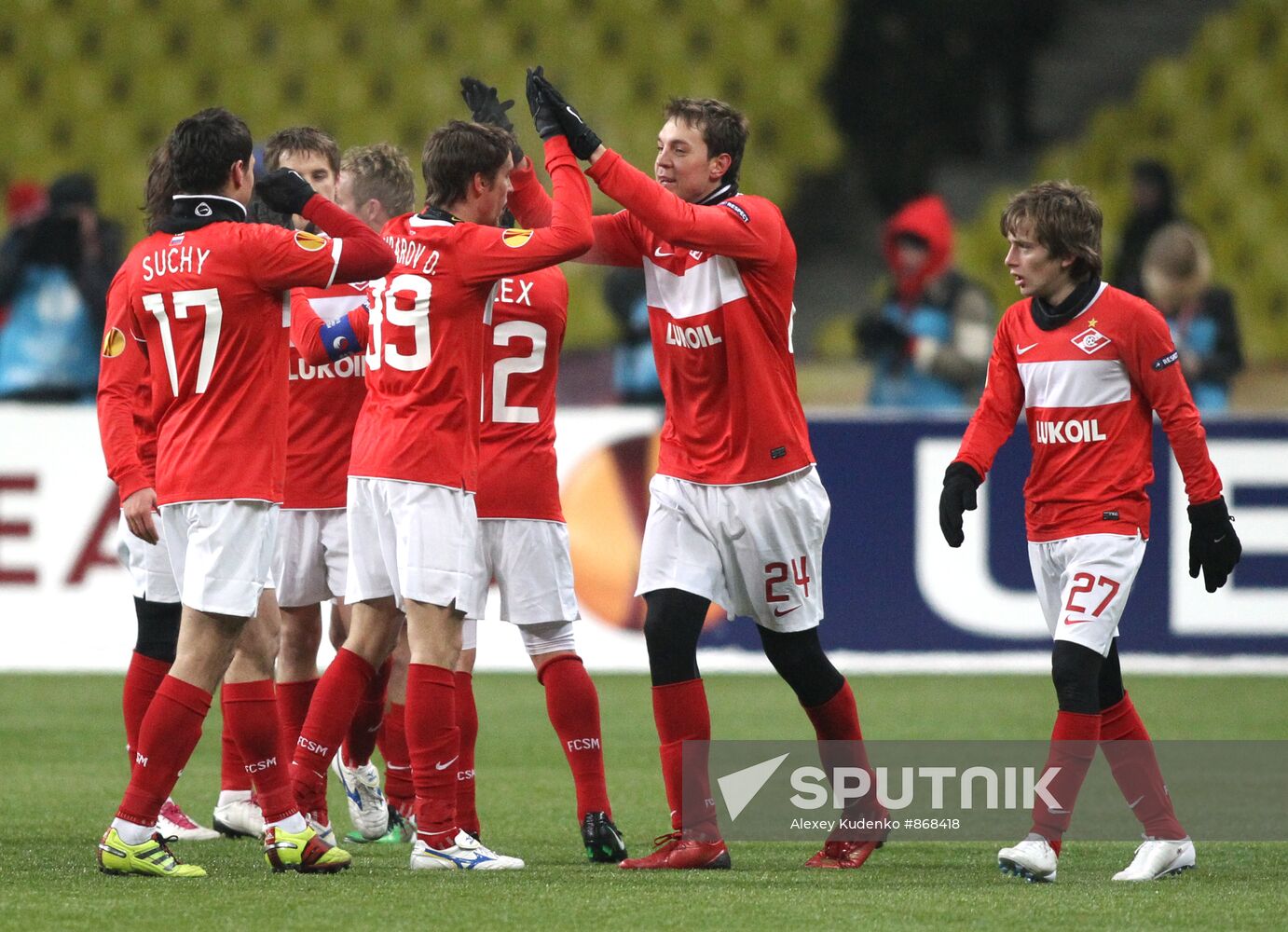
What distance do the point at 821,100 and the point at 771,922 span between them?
34.8 ft

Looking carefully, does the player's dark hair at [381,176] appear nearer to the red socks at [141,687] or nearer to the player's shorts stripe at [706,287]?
the player's shorts stripe at [706,287]

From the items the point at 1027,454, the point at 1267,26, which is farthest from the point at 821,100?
the point at 1027,454

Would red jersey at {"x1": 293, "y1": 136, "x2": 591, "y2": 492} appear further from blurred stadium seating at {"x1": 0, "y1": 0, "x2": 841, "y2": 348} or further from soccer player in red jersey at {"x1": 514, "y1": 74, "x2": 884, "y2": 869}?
blurred stadium seating at {"x1": 0, "y1": 0, "x2": 841, "y2": 348}

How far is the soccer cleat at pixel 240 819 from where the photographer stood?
535 cm

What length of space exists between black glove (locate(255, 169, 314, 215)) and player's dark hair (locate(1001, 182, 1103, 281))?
1774 millimetres

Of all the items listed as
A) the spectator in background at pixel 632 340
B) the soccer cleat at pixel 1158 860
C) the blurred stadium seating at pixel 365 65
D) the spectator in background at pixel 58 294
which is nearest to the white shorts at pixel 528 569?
the soccer cleat at pixel 1158 860

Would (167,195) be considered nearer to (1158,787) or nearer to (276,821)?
(276,821)

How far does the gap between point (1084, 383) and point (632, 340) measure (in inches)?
213

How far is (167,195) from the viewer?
15.6 feet

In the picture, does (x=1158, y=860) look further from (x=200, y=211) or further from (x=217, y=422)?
(x=200, y=211)

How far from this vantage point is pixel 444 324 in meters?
4.75

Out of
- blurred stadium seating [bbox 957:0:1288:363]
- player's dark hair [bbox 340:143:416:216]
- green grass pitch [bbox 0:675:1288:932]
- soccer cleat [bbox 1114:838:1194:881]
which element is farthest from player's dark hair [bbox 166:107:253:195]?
blurred stadium seating [bbox 957:0:1288:363]

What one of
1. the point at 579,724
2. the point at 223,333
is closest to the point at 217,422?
the point at 223,333

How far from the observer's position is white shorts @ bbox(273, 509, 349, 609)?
17.7 ft
